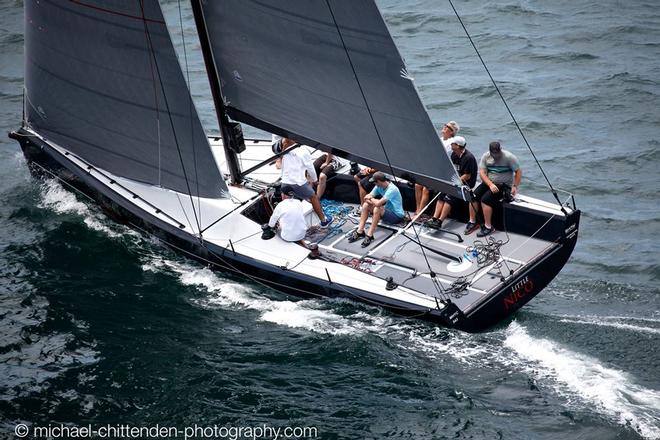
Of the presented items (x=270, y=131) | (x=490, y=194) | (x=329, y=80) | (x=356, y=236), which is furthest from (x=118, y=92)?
(x=490, y=194)

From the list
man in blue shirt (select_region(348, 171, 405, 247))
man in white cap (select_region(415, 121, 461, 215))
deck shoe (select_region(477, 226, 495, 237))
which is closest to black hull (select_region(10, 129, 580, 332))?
deck shoe (select_region(477, 226, 495, 237))

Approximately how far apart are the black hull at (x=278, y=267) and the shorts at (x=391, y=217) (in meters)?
2.17

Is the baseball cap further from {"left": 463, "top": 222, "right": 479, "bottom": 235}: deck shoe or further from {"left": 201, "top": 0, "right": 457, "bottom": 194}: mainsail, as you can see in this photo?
{"left": 463, "top": 222, "right": 479, "bottom": 235}: deck shoe

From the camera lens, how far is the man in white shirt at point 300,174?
16297mm

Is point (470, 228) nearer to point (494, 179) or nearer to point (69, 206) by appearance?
point (494, 179)

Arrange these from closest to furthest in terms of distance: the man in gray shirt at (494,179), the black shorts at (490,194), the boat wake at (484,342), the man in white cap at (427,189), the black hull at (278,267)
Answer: the boat wake at (484,342), the black hull at (278,267), the man in gray shirt at (494,179), the black shorts at (490,194), the man in white cap at (427,189)

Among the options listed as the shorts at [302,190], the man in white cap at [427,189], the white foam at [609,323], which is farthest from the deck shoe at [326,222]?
the white foam at [609,323]

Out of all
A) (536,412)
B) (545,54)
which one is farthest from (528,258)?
(545,54)

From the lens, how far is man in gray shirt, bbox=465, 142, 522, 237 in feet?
50.4

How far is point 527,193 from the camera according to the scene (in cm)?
1945

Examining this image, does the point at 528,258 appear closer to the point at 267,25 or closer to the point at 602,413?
the point at 602,413

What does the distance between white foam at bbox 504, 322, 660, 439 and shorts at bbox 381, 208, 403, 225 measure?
10.4 feet

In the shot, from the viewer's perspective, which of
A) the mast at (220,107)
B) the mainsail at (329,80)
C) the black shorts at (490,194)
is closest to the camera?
the mainsail at (329,80)

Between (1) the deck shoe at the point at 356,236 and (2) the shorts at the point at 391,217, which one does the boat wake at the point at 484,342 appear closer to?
(1) the deck shoe at the point at 356,236
